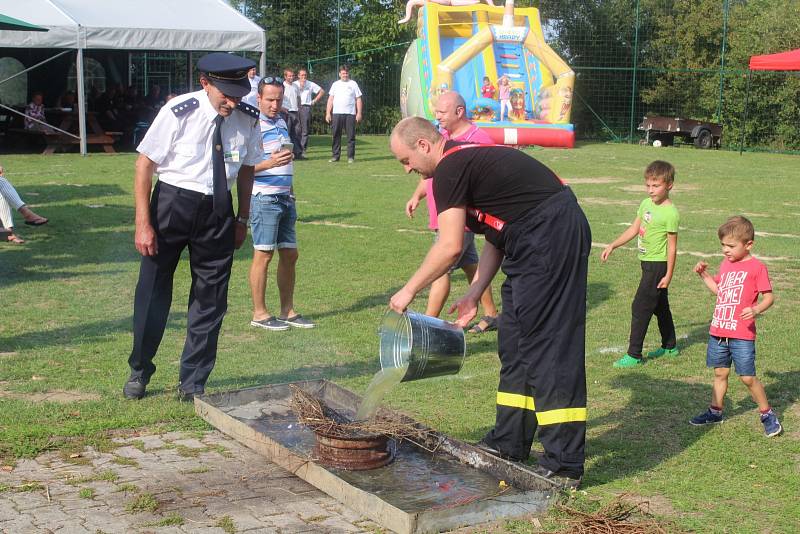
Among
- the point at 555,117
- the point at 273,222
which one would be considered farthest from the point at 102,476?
the point at 555,117

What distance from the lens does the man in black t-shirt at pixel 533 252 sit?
473cm

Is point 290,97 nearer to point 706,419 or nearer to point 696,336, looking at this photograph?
point 696,336

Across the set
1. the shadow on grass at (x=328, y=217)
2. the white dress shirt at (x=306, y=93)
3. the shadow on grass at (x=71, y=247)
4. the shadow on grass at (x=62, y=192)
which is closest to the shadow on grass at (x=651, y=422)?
the shadow on grass at (x=71, y=247)

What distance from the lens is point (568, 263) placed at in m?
4.75

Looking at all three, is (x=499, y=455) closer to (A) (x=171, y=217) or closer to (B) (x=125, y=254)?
(A) (x=171, y=217)

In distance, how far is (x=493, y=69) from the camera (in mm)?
27797

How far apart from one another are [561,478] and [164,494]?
188cm

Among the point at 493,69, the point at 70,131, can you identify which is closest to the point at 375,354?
the point at 70,131

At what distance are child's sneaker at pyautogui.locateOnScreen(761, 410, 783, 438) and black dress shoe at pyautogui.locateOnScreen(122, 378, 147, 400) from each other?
3760mm

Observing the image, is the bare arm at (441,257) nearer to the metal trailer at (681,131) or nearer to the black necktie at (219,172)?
the black necktie at (219,172)

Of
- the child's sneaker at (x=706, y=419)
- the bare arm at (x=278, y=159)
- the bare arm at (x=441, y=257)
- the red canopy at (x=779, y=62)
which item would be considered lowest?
the child's sneaker at (x=706, y=419)

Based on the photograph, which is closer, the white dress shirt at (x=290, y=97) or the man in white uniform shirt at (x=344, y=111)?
the white dress shirt at (x=290, y=97)

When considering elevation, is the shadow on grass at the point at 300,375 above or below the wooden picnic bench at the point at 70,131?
below

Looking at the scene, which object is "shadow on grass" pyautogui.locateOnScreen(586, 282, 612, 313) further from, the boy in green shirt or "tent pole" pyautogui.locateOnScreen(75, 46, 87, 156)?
"tent pole" pyautogui.locateOnScreen(75, 46, 87, 156)
